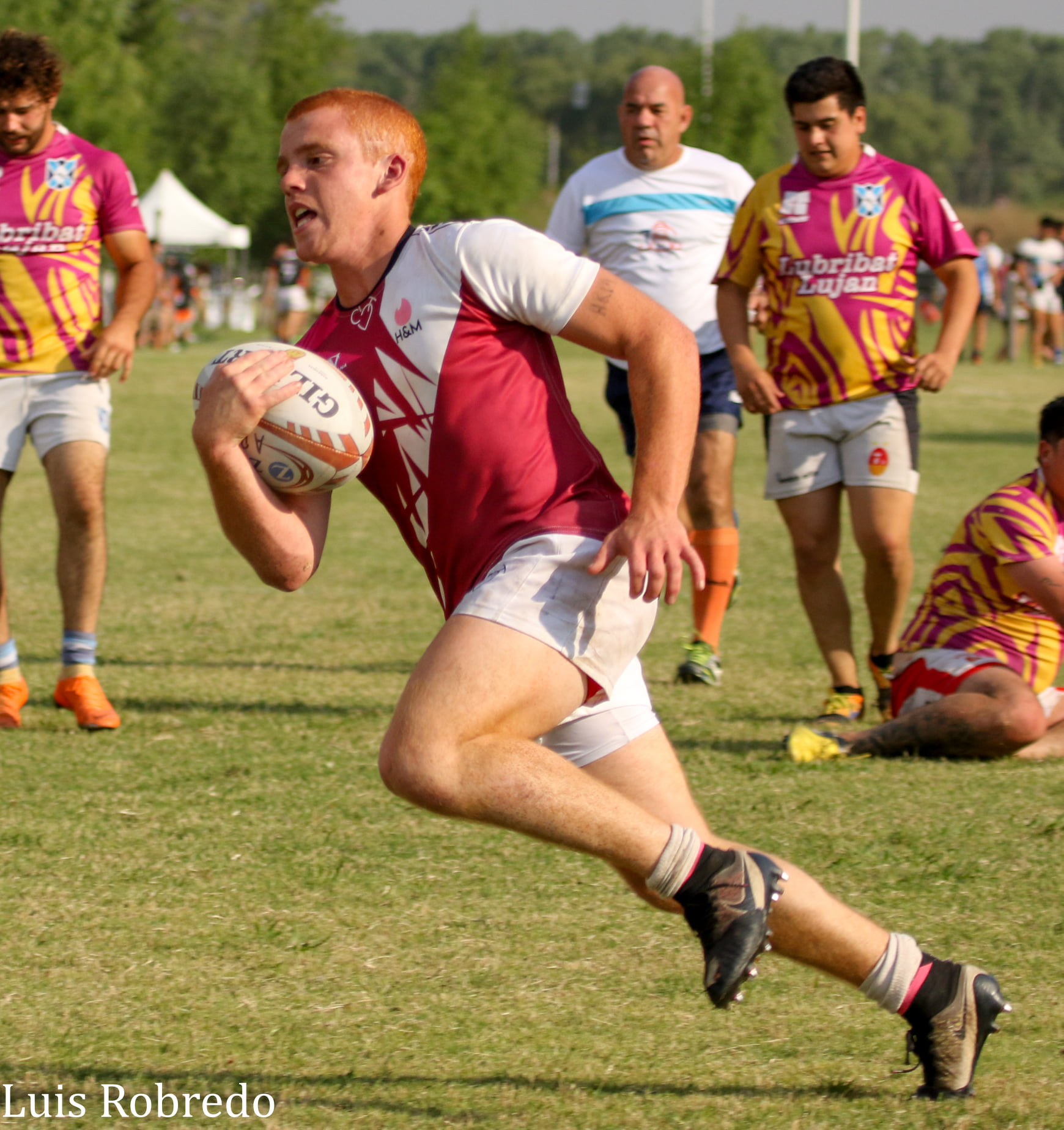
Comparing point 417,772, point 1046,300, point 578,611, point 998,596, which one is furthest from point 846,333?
point 1046,300

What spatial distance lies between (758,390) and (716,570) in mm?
1320

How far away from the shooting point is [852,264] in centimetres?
641

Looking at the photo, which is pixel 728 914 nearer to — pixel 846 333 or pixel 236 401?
pixel 236 401

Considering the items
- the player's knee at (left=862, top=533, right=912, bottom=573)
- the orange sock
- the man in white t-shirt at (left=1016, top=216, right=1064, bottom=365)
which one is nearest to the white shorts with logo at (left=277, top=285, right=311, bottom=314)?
the man in white t-shirt at (left=1016, top=216, right=1064, bottom=365)

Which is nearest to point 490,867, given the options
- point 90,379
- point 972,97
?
point 90,379

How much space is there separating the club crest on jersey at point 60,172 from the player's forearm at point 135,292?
412 millimetres

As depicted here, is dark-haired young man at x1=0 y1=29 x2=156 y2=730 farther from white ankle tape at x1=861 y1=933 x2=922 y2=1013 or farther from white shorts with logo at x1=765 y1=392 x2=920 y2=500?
white ankle tape at x1=861 y1=933 x2=922 y2=1013

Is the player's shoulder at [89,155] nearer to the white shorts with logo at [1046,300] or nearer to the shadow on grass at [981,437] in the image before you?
the shadow on grass at [981,437]

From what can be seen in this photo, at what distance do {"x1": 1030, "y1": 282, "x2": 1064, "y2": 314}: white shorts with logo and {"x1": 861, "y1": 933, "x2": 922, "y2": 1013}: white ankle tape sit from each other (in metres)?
25.6

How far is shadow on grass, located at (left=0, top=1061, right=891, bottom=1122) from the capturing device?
3.20m

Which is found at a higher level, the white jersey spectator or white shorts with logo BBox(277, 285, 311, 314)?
the white jersey spectator

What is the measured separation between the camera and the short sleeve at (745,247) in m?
6.59

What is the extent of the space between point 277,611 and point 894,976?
6131 millimetres

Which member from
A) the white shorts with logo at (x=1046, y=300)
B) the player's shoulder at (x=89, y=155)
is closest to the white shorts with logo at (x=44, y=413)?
the player's shoulder at (x=89, y=155)
